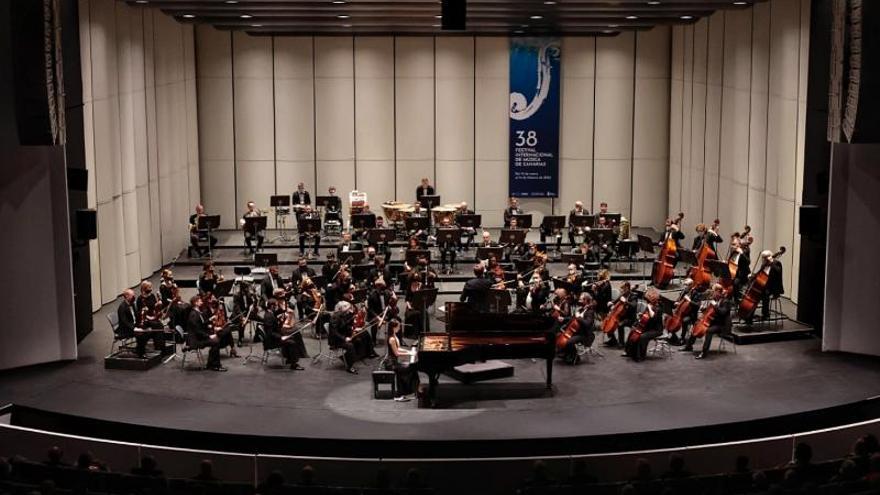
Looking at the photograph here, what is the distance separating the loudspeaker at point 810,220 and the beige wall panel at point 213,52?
14571 millimetres

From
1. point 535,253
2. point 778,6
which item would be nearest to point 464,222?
point 535,253

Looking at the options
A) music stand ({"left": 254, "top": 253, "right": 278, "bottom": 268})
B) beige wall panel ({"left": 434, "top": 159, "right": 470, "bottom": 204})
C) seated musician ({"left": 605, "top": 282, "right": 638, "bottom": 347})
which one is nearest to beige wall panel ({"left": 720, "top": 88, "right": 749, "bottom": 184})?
seated musician ({"left": 605, "top": 282, "right": 638, "bottom": 347})

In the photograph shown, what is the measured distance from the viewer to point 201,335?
1759cm

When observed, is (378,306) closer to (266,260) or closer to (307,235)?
(266,260)

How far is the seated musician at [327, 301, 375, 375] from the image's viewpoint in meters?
17.7

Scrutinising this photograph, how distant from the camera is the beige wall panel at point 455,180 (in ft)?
95.7

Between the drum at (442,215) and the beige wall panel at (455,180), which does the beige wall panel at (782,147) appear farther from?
the beige wall panel at (455,180)

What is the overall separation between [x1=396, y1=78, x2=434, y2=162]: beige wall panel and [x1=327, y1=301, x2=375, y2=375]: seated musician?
38.2ft

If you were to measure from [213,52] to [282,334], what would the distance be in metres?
12.3

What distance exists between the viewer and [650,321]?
714 inches

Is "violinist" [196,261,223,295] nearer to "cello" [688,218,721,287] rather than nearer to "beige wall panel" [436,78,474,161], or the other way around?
"cello" [688,218,721,287]

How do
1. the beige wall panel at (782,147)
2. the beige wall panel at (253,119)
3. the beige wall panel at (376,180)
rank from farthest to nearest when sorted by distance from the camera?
the beige wall panel at (376,180)
the beige wall panel at (253,119)
the beige wall panel at (782,147)

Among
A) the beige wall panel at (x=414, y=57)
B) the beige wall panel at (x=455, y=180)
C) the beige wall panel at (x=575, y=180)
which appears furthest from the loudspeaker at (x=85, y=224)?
the beige wall panel at (x=575, y=180)

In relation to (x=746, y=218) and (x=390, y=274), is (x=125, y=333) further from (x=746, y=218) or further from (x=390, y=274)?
(x=746, y=218)
